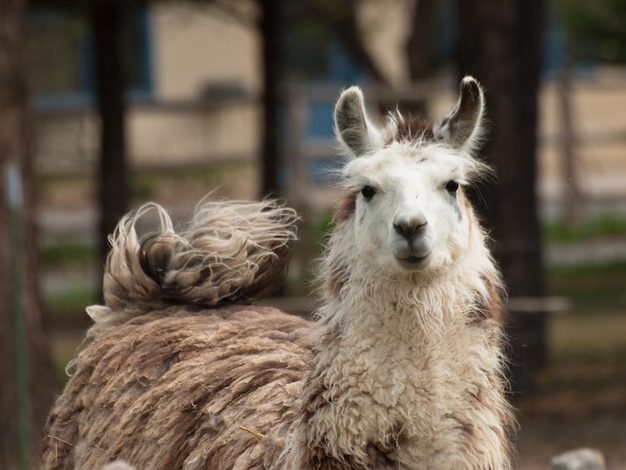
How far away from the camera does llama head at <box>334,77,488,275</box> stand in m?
3.81

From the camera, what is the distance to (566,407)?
1001 cm

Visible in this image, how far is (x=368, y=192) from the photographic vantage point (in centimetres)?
402

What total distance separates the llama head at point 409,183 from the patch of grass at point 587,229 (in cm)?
1349

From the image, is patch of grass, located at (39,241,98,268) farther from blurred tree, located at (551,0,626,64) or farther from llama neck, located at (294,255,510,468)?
llama neck, located at (294,255,510,468)

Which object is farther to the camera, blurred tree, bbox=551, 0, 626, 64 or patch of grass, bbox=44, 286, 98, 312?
patch of grass, bbox=44, 286, 98, 312

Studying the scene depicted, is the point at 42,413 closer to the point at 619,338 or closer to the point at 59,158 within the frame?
the point at 619,338

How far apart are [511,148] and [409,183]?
19.9 feet

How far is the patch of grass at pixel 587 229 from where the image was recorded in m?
17.5

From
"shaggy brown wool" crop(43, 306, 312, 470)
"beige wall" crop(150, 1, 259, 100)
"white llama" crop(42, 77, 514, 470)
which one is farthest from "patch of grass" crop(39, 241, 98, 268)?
"white llama" crop(42, 77, 514, 470)

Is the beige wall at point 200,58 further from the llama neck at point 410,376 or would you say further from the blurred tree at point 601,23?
the llama neck at point 410,376

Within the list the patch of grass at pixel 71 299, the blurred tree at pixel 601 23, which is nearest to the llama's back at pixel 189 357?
the blurred tree at pixel 601 23

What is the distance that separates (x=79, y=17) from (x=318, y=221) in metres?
3.93

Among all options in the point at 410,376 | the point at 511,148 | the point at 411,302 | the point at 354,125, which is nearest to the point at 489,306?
the point at 411,302

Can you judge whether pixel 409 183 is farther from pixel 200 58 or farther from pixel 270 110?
pixel 200 58
